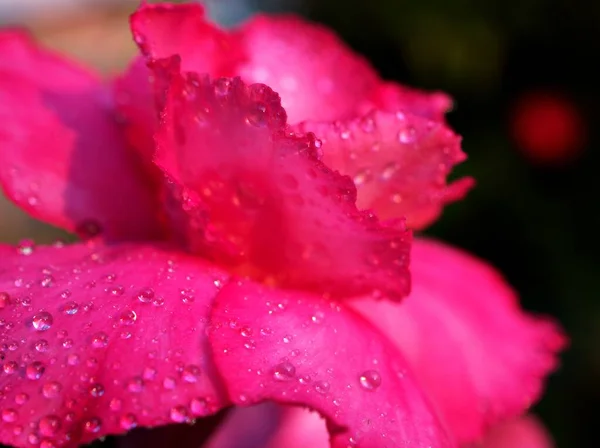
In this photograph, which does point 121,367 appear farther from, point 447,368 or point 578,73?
point 578,73

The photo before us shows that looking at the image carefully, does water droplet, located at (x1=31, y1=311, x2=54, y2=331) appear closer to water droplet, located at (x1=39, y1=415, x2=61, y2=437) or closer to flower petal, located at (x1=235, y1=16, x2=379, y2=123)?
water droplet, located at (x1=39, y1=415, x2=61, y2=437)

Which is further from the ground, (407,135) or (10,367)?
(407,135)

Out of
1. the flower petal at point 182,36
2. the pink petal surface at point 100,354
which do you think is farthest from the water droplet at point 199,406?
the flower petal at point 182,36

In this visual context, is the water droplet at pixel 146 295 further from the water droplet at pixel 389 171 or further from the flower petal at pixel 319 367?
the water droplet at pixel 389 171

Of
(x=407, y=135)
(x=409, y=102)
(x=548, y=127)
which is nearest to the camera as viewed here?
(x=407, y=135)

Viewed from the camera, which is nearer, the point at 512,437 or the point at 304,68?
the point at 304,68

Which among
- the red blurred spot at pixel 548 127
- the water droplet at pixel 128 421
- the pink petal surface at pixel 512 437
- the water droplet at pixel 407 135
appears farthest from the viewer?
the red blurred spot at pixel 548 127

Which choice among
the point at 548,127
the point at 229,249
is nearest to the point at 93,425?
the point at 229,249

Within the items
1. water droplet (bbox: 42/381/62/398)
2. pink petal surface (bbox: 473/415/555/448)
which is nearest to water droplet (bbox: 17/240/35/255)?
water droplet (bbox: 42/381/62/398)

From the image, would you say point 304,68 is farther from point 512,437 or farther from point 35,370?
point 512,437
